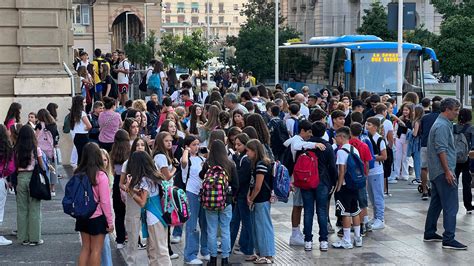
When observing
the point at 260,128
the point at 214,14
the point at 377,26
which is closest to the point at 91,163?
the point at 260,128

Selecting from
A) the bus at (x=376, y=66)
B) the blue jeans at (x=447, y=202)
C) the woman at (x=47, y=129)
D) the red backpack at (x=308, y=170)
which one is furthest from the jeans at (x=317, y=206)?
the bus at (x=376, y=66)

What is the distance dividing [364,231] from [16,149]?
16.7 feet

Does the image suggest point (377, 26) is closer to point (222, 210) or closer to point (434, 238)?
point (434, 238)

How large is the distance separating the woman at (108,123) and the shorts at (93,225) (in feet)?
22.2

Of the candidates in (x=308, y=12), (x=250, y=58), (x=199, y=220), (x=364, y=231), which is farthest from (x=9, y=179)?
(x=308, y=12)

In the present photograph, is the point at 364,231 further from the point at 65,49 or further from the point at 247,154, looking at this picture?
the point at 65,49

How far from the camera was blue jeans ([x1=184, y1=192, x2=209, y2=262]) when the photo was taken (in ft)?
37.8

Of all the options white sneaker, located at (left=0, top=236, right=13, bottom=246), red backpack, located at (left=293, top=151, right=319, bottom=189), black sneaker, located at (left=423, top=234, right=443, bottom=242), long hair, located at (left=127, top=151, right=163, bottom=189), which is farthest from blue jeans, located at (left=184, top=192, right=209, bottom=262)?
black sneaker, located at (left=423, top=234, right=443, bottom=242)

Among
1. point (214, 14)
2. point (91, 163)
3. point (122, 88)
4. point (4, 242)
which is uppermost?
point (214, 14)

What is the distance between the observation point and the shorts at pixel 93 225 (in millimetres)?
9992

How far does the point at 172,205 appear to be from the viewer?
34.2ft

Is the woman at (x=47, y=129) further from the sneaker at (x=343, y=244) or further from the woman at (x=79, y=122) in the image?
the sneaker at (x=343, y=244)

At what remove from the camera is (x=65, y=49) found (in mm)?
20469

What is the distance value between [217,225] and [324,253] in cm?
181
